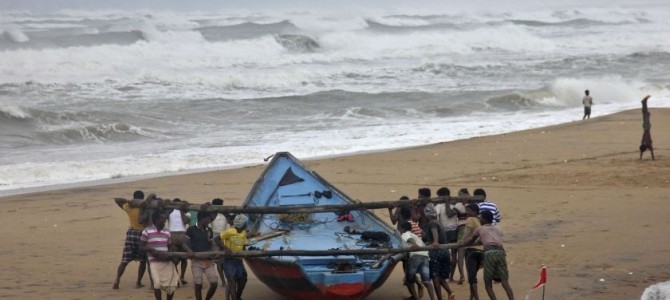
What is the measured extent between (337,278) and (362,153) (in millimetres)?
11509

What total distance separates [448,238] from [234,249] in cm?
208

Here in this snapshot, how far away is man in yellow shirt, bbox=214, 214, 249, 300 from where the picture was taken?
9727mm

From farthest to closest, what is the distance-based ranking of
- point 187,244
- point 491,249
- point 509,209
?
point 509,209, point 187,244, point 491,249

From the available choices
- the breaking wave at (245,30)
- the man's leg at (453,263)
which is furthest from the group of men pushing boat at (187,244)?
the breaking wave at (245,30)

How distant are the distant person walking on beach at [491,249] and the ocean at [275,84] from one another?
10.2 metres

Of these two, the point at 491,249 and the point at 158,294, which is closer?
the point at 491,249

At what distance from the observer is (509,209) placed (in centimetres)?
1453

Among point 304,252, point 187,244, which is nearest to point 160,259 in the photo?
point 187,244

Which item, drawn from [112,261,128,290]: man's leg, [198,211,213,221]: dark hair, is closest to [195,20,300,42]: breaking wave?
[112,261,128,290]: man's leg

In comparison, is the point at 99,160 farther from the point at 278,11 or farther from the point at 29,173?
the point at 278,11

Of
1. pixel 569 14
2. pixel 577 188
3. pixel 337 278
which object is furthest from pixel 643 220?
pixel 569 14

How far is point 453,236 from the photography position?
10422 millimetres

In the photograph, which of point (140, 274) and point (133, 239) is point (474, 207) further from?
point (140, 274)

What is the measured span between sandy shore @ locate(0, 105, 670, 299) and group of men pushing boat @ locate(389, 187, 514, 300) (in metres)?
0.65
